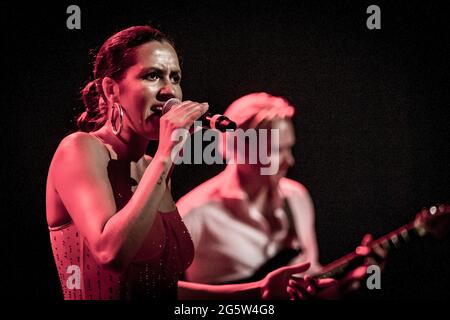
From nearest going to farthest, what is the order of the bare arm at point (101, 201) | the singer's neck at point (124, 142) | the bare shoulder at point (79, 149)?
the bare arm at point (101, 201) → the bare shoulder at point (79, 149) → the singer's neck at point (124, 142)

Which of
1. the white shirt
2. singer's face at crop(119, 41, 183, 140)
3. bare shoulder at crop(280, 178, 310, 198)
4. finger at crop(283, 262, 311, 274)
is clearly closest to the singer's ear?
singer's face at crop(119, 41, 183, 140)

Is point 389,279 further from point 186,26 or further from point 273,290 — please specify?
point 186,26

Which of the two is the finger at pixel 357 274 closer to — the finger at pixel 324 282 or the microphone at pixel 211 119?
the finger at pixel 324 282

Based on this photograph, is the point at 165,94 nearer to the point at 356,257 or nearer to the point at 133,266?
the point at 133,266

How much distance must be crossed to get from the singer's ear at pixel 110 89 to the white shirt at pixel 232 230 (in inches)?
16.2

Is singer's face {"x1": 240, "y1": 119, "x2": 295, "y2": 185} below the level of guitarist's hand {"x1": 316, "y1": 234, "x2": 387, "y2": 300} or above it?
above

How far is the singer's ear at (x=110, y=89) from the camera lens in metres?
1.53

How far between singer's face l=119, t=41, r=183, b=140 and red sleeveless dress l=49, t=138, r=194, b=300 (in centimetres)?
13

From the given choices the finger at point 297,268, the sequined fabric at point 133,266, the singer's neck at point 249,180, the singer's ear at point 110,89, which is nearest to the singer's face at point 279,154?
the singer's neck at point 249,180

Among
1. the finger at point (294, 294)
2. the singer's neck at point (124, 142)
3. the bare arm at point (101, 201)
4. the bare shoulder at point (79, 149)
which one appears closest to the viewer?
the bare arm at point (101, 201)

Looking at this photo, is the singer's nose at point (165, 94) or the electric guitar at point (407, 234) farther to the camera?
the electric guitar at point (407, 234)

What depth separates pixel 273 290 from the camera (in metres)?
1.73

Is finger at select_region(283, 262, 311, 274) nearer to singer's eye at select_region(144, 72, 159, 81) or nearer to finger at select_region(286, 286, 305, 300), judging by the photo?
finger at select_region(286, 286, 305, 300)

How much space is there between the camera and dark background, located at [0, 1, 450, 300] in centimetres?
180
